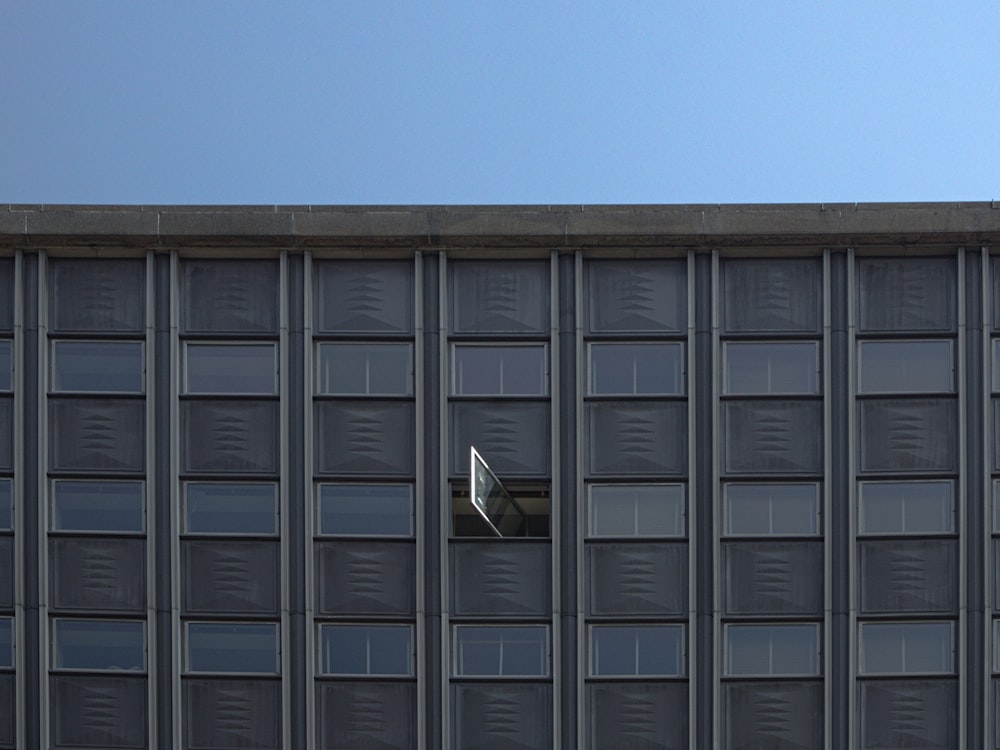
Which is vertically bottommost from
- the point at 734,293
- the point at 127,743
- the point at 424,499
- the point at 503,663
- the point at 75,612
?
the point at 127,743

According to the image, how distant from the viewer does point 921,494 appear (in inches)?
628

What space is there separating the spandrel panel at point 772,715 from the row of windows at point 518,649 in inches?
11.7

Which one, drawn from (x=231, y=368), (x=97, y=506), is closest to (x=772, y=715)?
(x=231, y=368)

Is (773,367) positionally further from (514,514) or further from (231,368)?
(231,368)

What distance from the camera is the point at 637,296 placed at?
53.5 feet

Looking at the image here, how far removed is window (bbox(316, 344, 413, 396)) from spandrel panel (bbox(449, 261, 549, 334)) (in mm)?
1251

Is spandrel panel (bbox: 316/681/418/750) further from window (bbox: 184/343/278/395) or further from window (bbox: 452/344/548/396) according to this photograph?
window (bbox: 184/343/278/395)

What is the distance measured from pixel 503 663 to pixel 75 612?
26.9 ft

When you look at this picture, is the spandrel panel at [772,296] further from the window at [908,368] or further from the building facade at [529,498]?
the window at [908,368]

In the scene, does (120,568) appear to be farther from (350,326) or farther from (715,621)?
(715,621)

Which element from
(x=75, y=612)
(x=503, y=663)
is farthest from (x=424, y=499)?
(x=75, y=612)

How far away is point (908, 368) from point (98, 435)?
612 inches

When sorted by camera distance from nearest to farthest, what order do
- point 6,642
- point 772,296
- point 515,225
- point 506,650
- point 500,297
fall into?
1. point 515,225
2. point 506,650
3. point 6,642
4. point 772,296
5. point 500,297

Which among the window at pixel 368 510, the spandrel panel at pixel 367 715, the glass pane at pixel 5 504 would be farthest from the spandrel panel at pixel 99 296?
the spandrel panel at pixel 367 715
